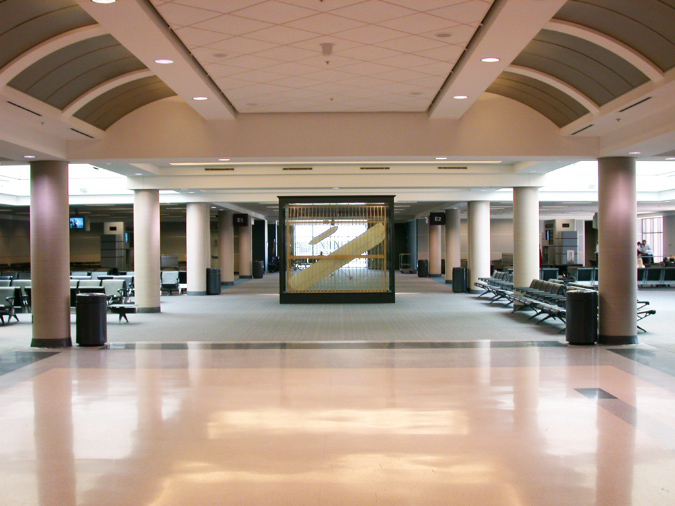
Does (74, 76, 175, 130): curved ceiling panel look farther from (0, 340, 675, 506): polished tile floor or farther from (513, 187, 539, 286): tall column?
(513, 187, 539, 286): tall column

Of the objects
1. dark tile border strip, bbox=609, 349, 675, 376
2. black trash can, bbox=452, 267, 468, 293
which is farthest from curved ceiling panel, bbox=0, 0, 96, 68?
black trash can, bbox=452, 267, 468, 293

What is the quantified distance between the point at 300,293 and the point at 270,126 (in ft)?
33.7

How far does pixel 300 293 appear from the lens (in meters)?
21.3

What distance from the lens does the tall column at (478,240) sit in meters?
26.0

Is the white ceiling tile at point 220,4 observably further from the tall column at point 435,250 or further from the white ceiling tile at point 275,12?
the tall column at point 435,250

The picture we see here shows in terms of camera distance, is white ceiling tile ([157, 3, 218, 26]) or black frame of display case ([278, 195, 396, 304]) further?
black frame of display case ([278, 195, 396, 304])

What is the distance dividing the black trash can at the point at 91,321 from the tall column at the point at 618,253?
9212 mm

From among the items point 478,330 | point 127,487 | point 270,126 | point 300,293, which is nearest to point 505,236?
point 300,293

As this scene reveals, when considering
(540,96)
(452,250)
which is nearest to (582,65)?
(540,96)

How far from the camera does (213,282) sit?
26000mm

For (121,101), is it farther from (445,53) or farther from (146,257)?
(146,257)

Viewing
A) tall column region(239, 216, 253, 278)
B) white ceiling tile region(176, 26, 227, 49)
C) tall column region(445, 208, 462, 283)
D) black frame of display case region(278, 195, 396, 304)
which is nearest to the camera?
white ceiling tile region(176, 26, 227, 49)

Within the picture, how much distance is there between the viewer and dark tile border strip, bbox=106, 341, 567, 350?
1173 centimetres

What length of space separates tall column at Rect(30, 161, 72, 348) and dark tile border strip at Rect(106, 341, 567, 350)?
1115 mm
